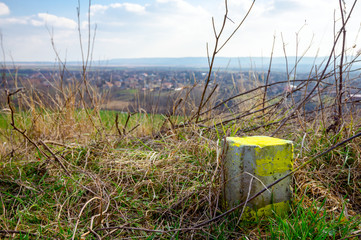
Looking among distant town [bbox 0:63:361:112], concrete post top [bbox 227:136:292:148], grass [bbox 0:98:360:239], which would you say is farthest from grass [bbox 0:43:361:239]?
distant town [bbox 0:63:361:112]

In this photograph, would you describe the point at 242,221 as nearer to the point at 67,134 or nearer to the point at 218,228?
the point at 218,228

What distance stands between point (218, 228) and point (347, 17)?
2.12 metres

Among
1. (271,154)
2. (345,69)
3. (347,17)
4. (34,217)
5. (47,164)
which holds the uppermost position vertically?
(347,17)

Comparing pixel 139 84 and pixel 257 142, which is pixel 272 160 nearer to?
pixel 257 142

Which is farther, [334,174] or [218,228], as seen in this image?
[334,174]

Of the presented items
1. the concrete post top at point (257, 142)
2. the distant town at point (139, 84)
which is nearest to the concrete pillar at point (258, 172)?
the concrete post top at point (257, 142)

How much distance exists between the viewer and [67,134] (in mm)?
3164

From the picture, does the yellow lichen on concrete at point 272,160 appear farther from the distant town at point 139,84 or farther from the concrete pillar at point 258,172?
the distant town at point 139,84

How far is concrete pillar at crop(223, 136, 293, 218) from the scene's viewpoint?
151 cm

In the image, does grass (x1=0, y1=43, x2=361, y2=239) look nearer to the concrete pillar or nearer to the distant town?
the concrete pillar

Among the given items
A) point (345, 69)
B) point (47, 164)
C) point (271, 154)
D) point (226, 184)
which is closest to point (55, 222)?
point (47, 164)

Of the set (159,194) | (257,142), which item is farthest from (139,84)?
(257,142)

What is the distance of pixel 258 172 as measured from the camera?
151 cm

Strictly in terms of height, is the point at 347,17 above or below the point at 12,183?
above
